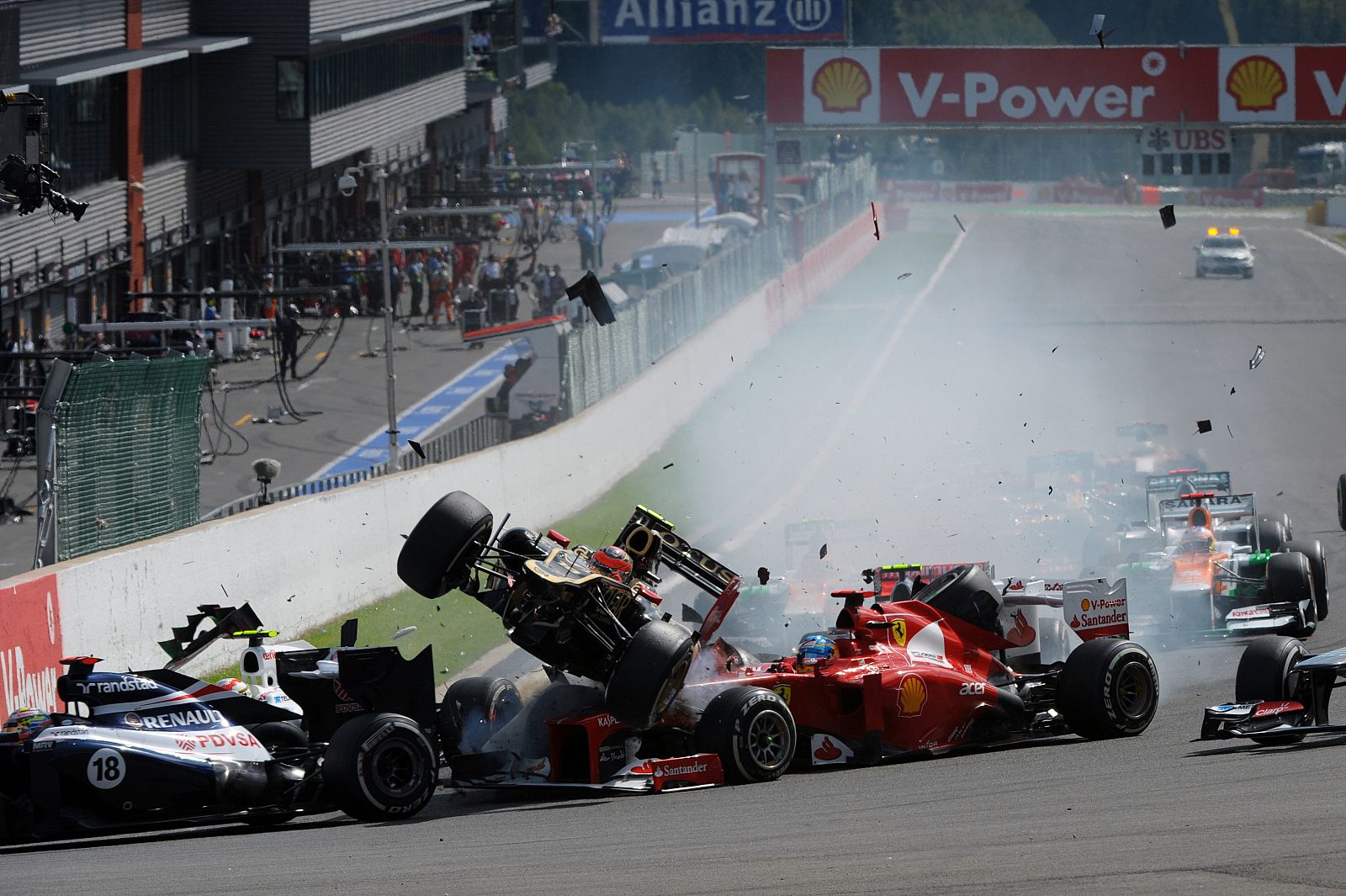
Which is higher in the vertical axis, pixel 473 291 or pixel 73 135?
pixel 73 135

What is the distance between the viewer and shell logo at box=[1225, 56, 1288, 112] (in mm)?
42594

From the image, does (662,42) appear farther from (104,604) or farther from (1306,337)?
(104,604)

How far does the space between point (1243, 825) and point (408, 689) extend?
5.23 meters

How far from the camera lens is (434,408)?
34875 mm

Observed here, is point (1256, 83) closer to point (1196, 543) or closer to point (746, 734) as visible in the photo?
point (1196, 543)

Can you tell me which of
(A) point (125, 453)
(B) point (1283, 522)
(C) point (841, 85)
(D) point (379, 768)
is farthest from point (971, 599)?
(C) point (841, 85)

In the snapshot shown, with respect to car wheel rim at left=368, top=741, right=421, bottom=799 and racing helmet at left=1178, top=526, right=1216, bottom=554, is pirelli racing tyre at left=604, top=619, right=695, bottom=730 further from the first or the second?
racing helmet at left=1178, top=526, right=1216, bottom=554

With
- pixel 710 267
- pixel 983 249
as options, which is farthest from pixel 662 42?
pixel 710 267

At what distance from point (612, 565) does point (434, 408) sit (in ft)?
77.4

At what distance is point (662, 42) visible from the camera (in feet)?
230

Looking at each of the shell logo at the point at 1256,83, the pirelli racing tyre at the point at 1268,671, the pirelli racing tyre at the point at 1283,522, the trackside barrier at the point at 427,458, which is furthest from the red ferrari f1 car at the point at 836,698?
the shell logo at the point at 1256,83

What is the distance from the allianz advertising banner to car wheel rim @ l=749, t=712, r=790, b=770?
5797cm

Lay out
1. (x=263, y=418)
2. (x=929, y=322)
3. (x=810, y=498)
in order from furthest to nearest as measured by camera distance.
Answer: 1. (x=929, y=322)
2. (x=263, y=418)
3. (x=810, y=498)

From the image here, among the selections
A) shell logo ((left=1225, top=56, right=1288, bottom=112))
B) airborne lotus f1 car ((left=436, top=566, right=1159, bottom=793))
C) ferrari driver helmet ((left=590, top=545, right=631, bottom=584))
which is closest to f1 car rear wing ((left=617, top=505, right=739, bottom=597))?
ferrari driver helmet ((left=590, top=545, right=631, bottom=584))
